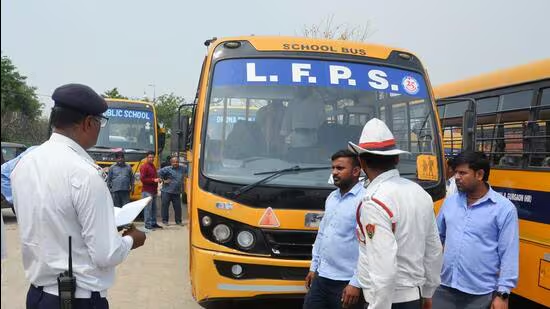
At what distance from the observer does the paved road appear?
578cm

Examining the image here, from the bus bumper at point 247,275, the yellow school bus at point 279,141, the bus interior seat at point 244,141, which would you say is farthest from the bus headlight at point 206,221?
the bus interior seat at point 244,141

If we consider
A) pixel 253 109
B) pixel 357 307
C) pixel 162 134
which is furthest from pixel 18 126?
pixel 357 307

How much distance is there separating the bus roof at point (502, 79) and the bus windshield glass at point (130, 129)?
845 centimetres

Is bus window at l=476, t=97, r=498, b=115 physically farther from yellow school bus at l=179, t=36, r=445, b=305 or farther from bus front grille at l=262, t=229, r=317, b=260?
bus front grille at l=262, t=229, r=317, b=260

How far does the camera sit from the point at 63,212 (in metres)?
2.07

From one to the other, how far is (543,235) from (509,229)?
1.63 m

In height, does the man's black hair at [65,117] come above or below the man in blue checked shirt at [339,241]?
above

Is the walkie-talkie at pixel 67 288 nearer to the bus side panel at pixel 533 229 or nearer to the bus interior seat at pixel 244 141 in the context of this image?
the bus interior seat at pixel 244 141

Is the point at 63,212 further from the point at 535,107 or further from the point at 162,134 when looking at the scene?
the point at 162,134

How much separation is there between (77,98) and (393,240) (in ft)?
5.15

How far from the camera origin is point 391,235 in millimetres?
2482

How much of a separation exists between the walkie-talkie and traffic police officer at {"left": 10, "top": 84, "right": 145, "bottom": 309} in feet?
0.10

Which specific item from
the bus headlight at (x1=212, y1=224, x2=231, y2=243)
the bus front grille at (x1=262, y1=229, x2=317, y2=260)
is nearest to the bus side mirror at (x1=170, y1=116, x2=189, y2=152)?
the bus headlight at (x1=212, y1=224, x2=231, y2=243)

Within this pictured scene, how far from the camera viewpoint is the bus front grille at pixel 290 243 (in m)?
4.33
